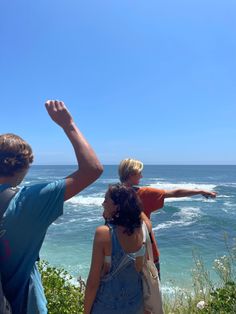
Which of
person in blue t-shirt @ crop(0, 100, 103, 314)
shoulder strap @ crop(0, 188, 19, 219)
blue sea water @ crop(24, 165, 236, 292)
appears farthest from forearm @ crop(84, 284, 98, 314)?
blue sea water @ crop(24, 165, 236, 292)

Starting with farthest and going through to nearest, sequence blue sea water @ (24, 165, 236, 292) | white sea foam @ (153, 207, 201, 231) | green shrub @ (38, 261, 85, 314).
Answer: white sea foam @ (153, 207, 201, 231) < blue sea water @ (24, 165, 236, 292) < green shrub @ (38, 261, 85, 314)

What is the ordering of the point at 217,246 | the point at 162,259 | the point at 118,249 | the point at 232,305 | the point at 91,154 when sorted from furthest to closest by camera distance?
the point at 217,246 → the point at 162,259 → the point at 232,305 → the point at 118,249 → the point at 91,154

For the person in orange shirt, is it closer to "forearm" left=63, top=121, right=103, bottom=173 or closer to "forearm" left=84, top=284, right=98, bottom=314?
"forearm" left=84, top=284, right=98, bottom=314

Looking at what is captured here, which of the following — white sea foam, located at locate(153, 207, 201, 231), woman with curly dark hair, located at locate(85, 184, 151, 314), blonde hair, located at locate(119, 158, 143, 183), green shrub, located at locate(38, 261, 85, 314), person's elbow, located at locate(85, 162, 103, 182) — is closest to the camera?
person's elbow, located at locate(85, 162, 103, 182)

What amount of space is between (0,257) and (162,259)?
13644 mm

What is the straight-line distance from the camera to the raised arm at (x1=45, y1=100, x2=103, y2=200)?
187 cm

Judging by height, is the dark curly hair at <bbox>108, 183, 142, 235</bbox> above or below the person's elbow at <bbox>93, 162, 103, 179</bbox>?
below

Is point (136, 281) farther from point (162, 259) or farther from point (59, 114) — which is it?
point (162, 259)

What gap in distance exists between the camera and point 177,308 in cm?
504

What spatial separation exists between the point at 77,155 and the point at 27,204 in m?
0.37

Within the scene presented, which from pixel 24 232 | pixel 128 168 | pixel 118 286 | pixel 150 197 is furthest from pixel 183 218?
pixel 24 232

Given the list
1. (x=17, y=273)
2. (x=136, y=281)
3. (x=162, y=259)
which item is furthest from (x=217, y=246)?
(x=17, y=273)

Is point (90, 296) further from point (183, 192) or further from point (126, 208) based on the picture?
point (183, 192)

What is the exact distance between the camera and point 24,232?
75.9 inches
